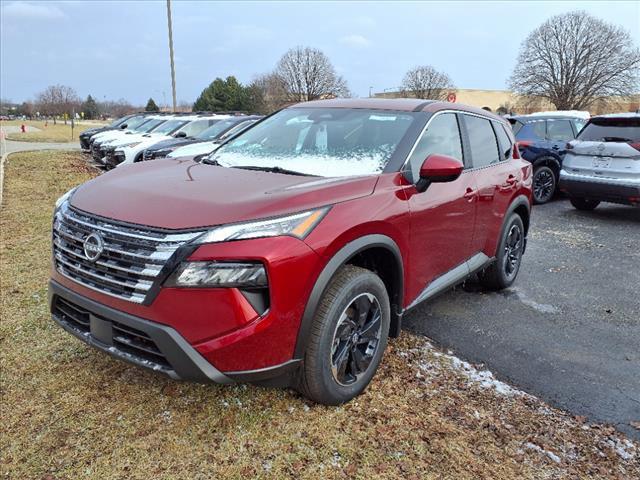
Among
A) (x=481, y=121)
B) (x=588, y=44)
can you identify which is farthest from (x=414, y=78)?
(x=481, y=121)

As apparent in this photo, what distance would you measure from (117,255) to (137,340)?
417 mm

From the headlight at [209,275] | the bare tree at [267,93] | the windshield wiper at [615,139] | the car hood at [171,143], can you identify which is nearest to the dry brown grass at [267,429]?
the headlight at [209,275]

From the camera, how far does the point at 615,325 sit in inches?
169

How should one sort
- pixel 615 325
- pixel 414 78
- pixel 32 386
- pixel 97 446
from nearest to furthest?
pixel 97 446 → pixel 32 386 → pixel 615 325 → pixel 414 78

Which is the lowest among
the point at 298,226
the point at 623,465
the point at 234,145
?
the point at 623,465

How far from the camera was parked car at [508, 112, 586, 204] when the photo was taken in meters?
9.61

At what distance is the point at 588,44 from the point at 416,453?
52150mm

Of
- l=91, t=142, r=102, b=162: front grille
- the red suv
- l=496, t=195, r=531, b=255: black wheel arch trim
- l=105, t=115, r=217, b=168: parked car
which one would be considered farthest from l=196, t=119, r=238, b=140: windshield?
the red suv

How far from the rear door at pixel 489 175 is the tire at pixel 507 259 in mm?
194

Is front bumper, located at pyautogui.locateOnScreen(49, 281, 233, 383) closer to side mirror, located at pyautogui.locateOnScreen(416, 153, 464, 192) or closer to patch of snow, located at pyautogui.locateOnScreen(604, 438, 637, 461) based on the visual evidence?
side mirror, located at pyautogui.locateOnScreen(416, 153, 464, 192)

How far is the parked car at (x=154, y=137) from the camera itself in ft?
36.8

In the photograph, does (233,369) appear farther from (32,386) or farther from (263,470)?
(32,386)

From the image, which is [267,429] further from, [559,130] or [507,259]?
[559,130]

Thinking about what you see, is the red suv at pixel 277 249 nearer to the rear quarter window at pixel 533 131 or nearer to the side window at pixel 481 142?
the side window at pixel 481 142
